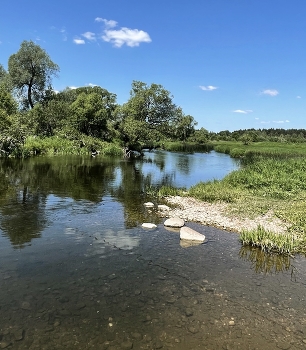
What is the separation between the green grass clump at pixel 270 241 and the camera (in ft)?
49.5

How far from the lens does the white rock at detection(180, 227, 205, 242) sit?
54.3 feet

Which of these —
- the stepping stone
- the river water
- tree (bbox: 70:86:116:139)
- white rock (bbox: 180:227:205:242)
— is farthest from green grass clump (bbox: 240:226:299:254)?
tree (bbox: 70:86:116:139)

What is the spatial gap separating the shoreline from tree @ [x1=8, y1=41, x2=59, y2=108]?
209 ft

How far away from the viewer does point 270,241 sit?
51.0 feet

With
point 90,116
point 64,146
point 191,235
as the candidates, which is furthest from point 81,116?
point 191,235

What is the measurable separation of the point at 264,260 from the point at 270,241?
57.5 inches

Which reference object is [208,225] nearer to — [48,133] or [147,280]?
[147,280]

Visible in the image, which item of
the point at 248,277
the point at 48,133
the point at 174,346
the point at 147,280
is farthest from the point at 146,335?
the point at 48,133

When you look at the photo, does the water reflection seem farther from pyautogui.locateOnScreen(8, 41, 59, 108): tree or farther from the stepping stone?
pyautogui.locateOnScreen(8, 41, 59, 108): tree

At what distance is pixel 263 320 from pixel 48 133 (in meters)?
70.9

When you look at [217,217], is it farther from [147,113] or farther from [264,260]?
[147,113]

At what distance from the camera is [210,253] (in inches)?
589

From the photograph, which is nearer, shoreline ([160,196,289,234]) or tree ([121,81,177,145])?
shoreline ([160,196,289,234])

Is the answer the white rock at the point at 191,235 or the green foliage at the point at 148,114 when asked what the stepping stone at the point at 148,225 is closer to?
the white rock at the point at 191,235
